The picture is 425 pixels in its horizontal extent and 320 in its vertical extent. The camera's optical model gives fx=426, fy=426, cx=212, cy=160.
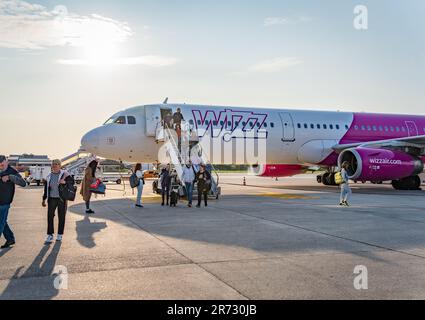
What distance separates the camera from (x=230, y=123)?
66.1 ft

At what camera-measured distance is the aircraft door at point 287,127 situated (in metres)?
21.6

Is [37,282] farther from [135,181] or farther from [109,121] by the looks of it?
[109,121]

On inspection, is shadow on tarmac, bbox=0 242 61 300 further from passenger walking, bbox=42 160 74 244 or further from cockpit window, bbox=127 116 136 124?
cockpit window, bbox=127 116 136 124

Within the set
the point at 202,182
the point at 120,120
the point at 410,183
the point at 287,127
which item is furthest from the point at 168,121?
the point at 410,183

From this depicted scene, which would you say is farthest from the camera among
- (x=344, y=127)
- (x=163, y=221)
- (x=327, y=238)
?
(x=344, y=127)

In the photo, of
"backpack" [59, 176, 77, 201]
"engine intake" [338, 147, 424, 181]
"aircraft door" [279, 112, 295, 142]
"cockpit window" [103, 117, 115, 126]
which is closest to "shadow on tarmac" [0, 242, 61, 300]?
"backpack" [59, 176, 77, 201]

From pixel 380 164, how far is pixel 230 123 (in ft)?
23.4

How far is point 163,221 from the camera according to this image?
9.96 meters

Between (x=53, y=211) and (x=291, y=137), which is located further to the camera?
(x=291, y=137)

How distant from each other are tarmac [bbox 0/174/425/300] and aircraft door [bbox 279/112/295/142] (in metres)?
11.2

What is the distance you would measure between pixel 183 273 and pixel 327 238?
3.36m
